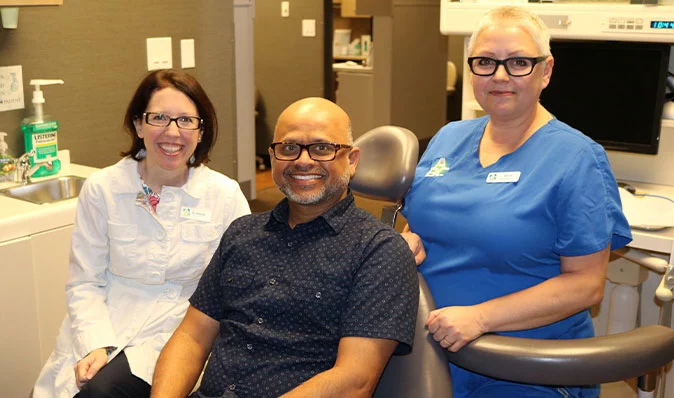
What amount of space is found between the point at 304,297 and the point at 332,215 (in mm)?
197

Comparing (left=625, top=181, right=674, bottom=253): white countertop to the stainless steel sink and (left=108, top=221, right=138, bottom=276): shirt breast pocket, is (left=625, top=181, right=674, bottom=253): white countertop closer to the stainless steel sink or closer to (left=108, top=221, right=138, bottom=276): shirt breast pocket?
(left=108, top=221, right=138, bottom=276): shirt breast pocket

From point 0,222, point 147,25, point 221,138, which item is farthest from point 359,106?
point 0,222

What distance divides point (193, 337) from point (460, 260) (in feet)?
2.10

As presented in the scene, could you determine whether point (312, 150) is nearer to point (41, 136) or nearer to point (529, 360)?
point (529, 360)

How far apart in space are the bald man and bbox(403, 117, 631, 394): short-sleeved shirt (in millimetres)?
211

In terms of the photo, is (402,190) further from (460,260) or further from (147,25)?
(147,25)

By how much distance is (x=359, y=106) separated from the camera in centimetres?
700

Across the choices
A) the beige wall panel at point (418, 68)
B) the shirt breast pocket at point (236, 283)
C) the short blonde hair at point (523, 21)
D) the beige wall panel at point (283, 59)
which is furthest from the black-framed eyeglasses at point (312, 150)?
the beige wall panel at point (418, 68)

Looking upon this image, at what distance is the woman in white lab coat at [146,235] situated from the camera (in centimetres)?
190

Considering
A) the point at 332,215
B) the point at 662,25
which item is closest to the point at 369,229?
the point at 332,215

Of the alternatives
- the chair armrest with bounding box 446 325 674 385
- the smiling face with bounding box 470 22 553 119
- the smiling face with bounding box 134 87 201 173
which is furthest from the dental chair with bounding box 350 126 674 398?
the smiling face with bounding box 134 87 201 173

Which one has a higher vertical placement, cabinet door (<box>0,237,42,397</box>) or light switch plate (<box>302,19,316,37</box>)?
light switch plate (<box>302,19,316,37</box>)

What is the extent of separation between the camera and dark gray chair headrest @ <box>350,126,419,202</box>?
184cm

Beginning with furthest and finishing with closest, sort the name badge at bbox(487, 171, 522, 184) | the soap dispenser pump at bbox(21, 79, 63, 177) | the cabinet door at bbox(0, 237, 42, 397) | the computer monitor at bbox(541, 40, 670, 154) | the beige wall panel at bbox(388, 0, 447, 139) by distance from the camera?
the beige wall panel at bbox(388, 0, 447, 139) → the soap dispenser pump at bbox(21, 79, 63, 177) → the computer monitor at bbox(541, 40, 670, 154) → the cabinet door at bbox(0, 237, 42, 397) → the name badge at bbox(487, 171, 522, 184)
